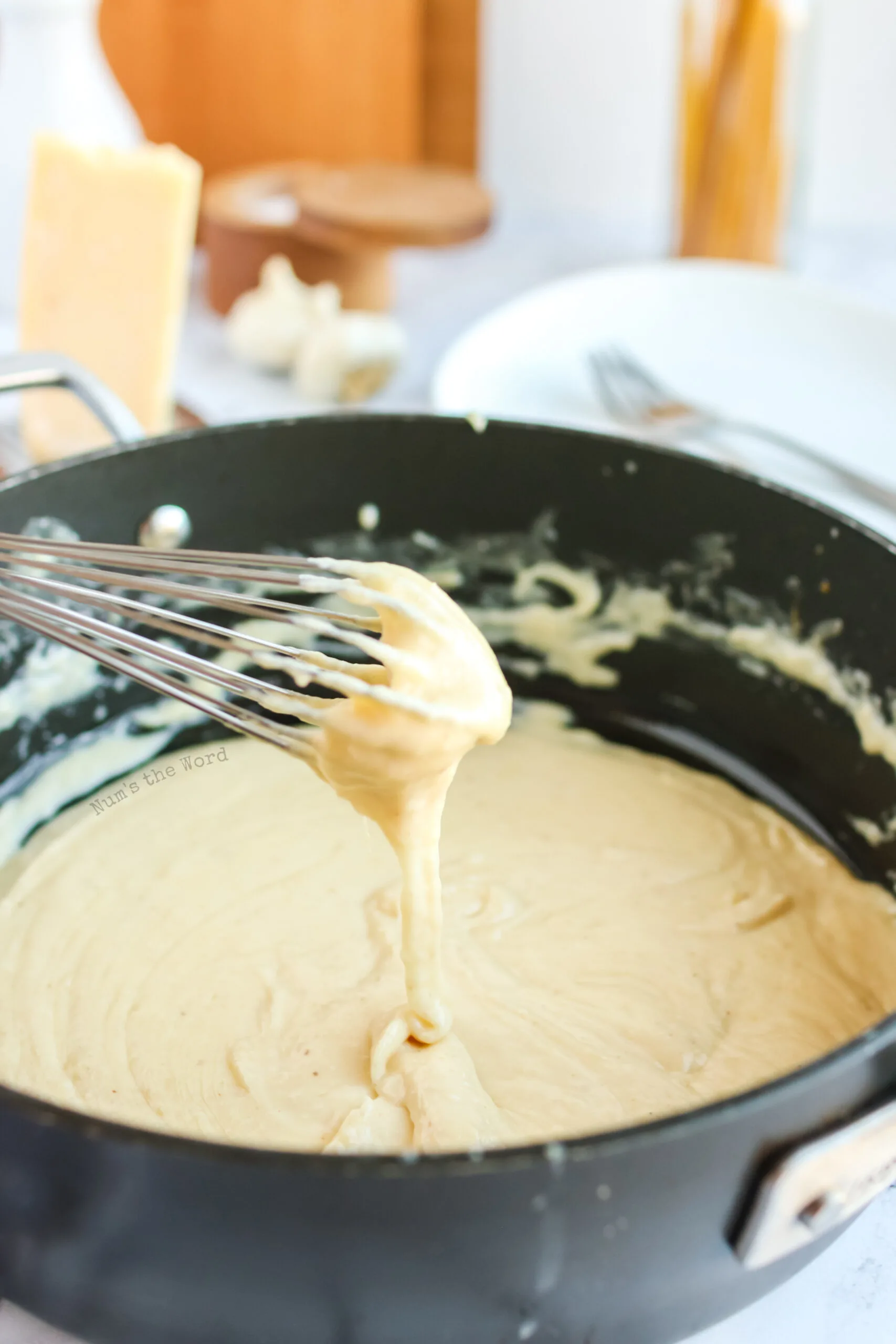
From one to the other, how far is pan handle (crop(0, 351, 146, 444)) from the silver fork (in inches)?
21.0

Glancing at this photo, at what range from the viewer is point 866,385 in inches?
51.6


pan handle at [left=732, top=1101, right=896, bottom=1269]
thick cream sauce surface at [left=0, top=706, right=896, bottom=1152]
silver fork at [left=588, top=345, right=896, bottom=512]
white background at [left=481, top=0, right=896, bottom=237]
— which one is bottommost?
thick cream sauce surface at [left=0, top=706, right=896, bottom=1152]

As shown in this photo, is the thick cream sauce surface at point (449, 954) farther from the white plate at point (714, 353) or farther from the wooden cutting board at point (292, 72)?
the wooden cutting board at point (292, 72)

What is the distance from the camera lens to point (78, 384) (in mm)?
940

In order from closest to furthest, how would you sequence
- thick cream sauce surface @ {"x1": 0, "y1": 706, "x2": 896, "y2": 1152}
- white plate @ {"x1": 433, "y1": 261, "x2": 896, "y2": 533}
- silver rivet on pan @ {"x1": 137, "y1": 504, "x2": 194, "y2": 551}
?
thick cream sauce surface @ {"x1": 0, "y1": 706, "x2": 896, "y2": 1152} → silver rivet on pan @ {"x1": 137, "y1": 504, "x2": 194, "y2": 551} → white plate @ {"x1": 433, "y1": 261, "x2": 896, "y2": 533}

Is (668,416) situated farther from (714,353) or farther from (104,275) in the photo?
(104,275)

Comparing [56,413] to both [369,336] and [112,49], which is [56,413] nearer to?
[369,336]

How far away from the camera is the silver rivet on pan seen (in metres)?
0.91

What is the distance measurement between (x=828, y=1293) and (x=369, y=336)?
3.22 ft

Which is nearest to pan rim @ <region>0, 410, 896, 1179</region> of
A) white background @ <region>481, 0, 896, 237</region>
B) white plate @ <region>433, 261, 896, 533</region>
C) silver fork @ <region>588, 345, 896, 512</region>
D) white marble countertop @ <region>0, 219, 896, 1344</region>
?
white marble countertop @ <region>0, 219, 896, 1344</region>

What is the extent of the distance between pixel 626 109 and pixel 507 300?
1.22 ft

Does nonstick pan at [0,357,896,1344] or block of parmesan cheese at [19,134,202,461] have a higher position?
block of parmesan cheese at [19,134,202,461]

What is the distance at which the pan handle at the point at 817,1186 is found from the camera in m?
0.45

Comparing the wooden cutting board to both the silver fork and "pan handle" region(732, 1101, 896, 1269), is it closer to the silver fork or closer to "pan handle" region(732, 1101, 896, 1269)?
the silver fork
